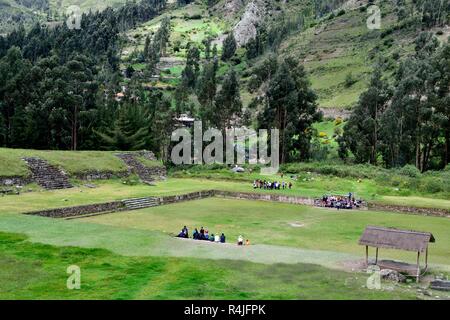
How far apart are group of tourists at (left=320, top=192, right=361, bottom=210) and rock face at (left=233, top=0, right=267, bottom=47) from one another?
466ft

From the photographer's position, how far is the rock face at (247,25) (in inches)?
6985

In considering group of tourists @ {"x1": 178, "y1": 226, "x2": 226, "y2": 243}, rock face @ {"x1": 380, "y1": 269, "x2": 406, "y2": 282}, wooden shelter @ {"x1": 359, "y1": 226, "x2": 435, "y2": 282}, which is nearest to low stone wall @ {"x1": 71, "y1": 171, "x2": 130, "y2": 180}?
group of tourists @ {"x1": 178, "y1": 226, "x2": 226, "y2": 243}

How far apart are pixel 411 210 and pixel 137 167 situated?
2672 centimetres

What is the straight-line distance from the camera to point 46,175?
131 feet

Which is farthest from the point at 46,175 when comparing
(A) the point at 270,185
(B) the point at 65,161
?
(A) the point at 270,185

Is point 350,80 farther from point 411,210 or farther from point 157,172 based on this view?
point 411,210

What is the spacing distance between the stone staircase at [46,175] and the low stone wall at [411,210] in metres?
24.9

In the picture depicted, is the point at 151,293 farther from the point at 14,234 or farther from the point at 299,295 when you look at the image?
the point at 14,234

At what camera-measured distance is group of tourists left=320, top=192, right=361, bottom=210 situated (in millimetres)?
38750

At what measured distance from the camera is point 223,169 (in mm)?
58969

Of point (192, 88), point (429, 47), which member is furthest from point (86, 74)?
point (192, 88)

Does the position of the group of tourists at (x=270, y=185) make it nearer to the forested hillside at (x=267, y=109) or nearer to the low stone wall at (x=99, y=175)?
the low stone wall at (x=99, y=175)

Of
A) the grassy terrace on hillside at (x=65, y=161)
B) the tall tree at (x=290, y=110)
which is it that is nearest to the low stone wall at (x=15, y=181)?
the grassy terrace on hillside at (x=65, y=161)

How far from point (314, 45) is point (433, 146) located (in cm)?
8847
